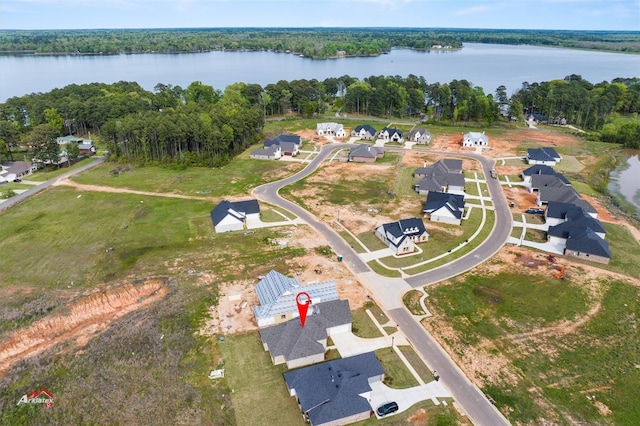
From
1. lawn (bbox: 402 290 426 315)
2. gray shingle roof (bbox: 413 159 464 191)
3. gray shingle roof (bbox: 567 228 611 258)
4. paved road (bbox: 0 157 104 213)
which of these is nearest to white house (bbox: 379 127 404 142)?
gray shingle roof (bbox: 413 159 464 191)

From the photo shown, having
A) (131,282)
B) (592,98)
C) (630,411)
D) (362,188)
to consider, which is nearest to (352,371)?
(630,411)

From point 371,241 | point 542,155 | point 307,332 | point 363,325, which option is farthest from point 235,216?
point 542,155

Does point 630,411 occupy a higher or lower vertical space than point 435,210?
lower

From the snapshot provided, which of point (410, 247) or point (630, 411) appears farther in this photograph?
point (410, 247)

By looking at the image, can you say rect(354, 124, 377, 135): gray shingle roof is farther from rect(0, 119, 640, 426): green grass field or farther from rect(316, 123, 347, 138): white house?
rect(0, 119, 640, 426): green grass field

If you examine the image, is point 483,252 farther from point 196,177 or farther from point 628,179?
point 628,179

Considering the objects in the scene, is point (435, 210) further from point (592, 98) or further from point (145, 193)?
point (592, 98)
